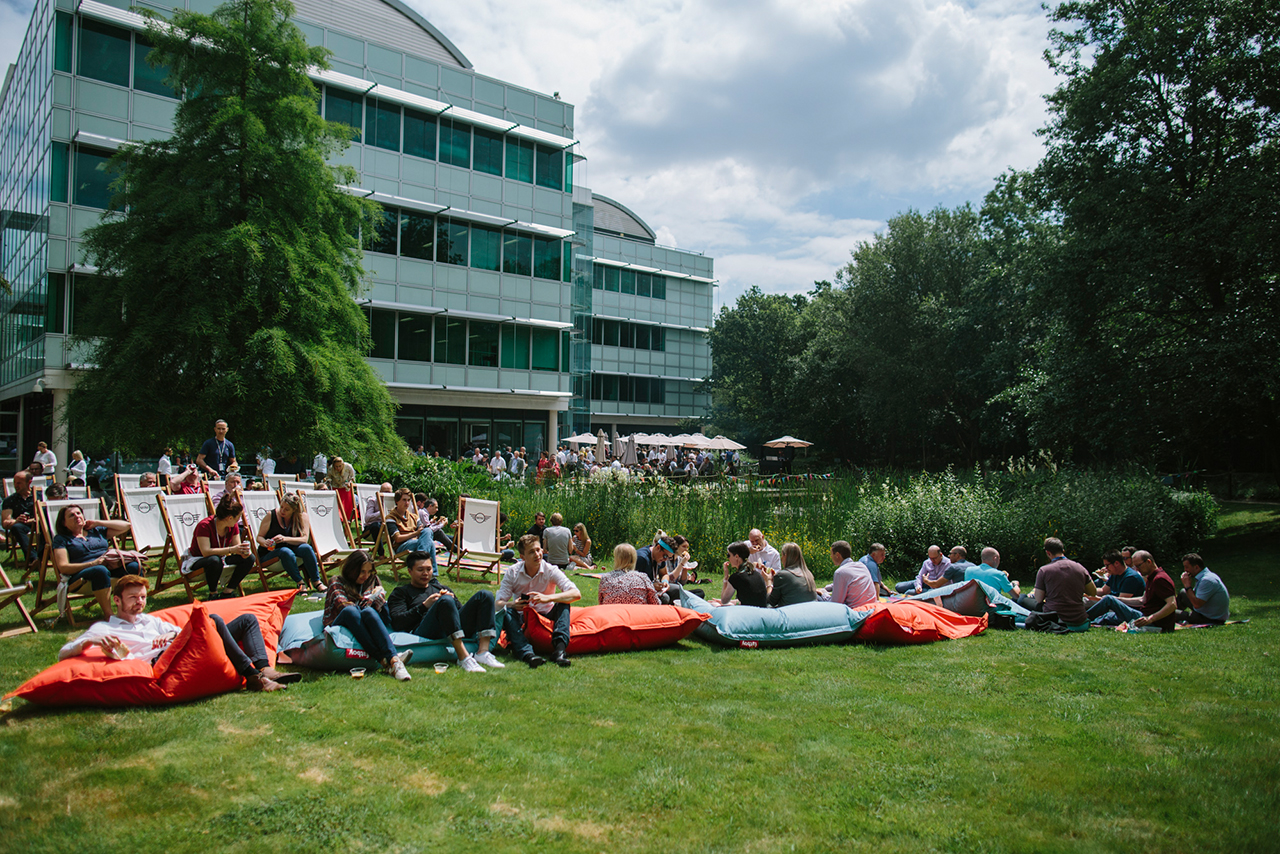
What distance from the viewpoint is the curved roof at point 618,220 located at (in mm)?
48312

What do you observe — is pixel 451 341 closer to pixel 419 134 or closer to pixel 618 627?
pixel 419 134

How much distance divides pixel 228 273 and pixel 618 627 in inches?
470

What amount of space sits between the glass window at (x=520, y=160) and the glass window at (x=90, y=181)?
505 inches

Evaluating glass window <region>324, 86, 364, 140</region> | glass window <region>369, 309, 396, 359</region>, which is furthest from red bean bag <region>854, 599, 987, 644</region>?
glass window <region>324, 86, 364, 140</region>

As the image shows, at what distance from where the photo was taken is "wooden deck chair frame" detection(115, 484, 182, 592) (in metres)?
8.42

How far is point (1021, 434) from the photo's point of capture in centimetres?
3212

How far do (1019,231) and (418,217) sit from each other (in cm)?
2403

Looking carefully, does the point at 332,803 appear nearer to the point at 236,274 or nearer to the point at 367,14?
the point at 236,274

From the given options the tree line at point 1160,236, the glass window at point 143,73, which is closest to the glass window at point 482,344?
the glass window at point 143,73

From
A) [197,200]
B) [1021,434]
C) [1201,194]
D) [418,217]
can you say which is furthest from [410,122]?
[1021,434]

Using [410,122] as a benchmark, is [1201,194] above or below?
below

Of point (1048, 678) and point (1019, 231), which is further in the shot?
point (1019, 231)

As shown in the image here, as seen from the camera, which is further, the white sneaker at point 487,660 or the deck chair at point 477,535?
the deck chair at point 477,535

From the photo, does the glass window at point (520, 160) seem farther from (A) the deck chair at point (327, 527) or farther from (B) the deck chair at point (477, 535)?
(A) the deck chair at point (327, 527)
